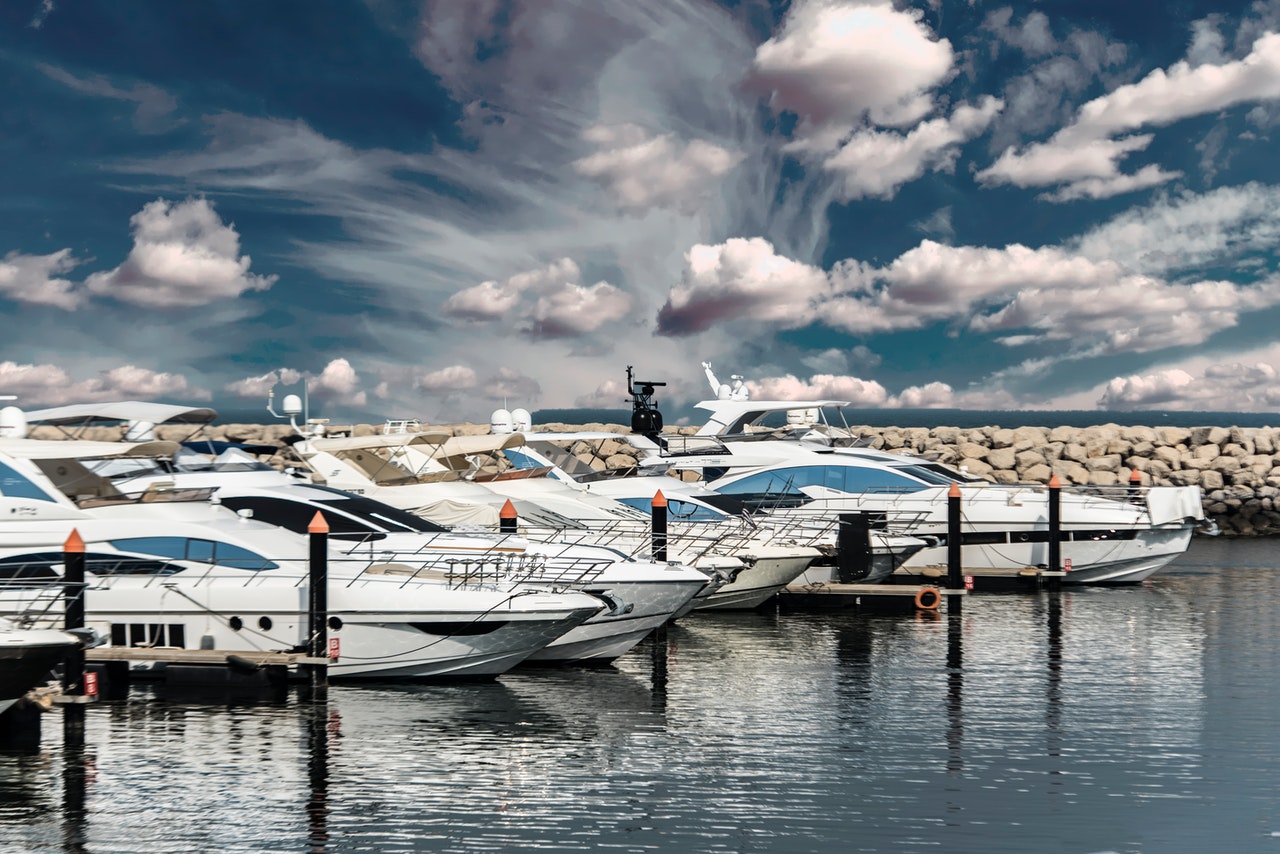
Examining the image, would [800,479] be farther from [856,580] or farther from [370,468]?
[370,468]

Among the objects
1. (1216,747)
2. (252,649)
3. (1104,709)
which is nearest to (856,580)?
(1104,709)

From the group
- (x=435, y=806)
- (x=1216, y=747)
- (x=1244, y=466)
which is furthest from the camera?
(x=1244, y=466)

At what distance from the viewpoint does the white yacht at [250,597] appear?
48.1 feet

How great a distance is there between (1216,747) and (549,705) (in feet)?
23.6

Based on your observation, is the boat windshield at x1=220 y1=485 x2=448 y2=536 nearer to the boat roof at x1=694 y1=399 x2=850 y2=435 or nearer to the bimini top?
the bimini top

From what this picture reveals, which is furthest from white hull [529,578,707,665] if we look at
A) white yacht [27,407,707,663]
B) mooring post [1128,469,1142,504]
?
mooring post [1128,469,1142,504]

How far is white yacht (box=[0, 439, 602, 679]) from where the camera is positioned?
48.1ft

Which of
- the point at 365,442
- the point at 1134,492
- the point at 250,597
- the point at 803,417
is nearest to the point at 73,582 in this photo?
the point at 250,597

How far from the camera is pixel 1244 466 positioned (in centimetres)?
3978

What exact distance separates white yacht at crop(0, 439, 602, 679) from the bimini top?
292 centimetres

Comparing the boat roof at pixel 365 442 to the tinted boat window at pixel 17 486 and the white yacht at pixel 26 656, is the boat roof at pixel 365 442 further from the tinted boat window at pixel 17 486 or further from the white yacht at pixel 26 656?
the white yacht at pixel 26 656

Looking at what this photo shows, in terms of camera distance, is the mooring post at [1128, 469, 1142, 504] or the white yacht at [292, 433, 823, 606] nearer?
the white yacht at [292, 433, 823, 606]

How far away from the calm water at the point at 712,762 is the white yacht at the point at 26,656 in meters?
0.71

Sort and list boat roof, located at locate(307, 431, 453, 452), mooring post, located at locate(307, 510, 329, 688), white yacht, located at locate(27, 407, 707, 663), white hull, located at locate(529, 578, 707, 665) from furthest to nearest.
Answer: boat roof, located at locate(307, 431, 453, 452)
white hull, located at locate(529, 578, 707, 665)
white yacht, located at locate(27, 407, 707, 663)
mooring post, located at locate(307, 510, 329, 688)
